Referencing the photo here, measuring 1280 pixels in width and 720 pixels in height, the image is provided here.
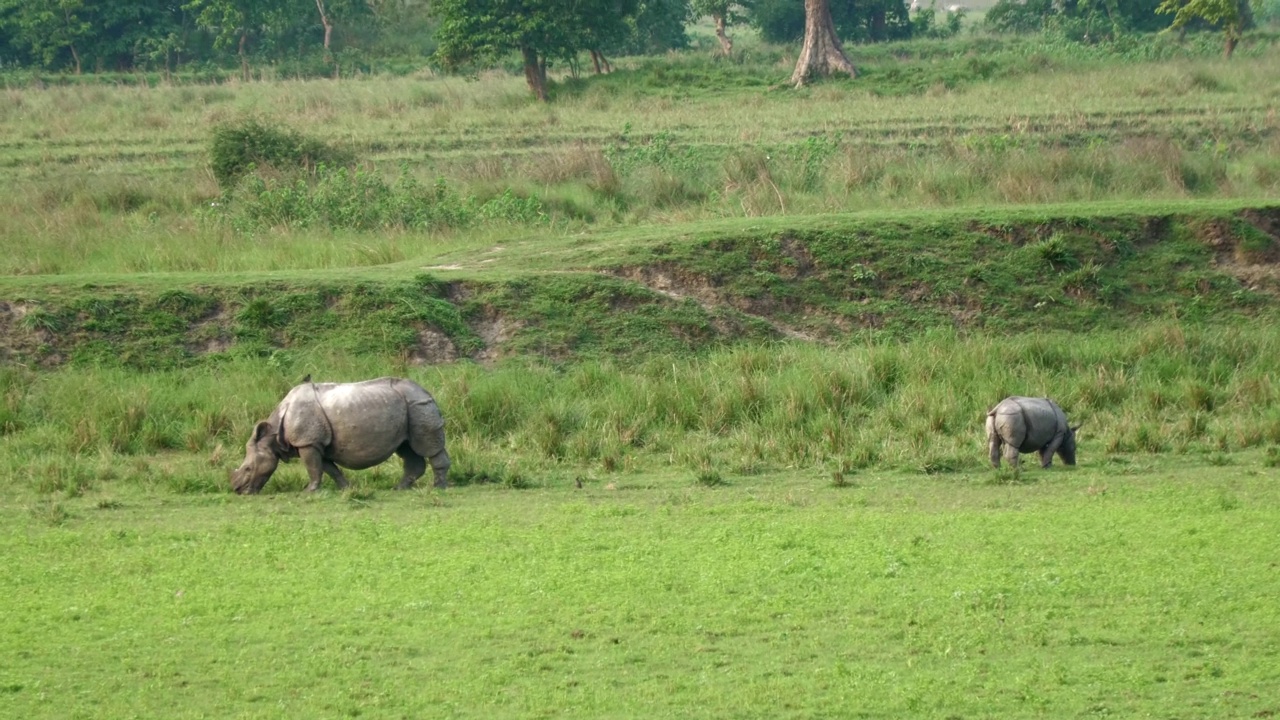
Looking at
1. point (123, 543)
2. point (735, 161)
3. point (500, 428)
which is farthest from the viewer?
point (735, 161)

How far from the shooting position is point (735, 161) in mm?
19219

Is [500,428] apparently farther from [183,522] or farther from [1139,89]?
[1139,89]

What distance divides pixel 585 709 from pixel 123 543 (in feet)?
12.3

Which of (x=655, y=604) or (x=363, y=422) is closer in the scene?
(x=655, y=604)

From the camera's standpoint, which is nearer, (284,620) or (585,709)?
(585,709)

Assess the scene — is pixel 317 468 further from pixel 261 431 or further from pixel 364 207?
pixel 364 207

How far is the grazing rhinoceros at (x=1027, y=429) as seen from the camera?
959 centimetres

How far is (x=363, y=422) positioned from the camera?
930 centimetres

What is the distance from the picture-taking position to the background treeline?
38.7 m

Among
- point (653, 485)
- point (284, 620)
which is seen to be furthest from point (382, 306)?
point (284, 620)

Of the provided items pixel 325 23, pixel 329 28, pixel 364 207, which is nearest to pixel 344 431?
pixel 364 207

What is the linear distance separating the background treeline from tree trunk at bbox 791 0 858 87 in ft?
13.7

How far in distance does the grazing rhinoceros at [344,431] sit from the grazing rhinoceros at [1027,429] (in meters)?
3.68

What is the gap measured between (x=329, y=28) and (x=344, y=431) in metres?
34.3
